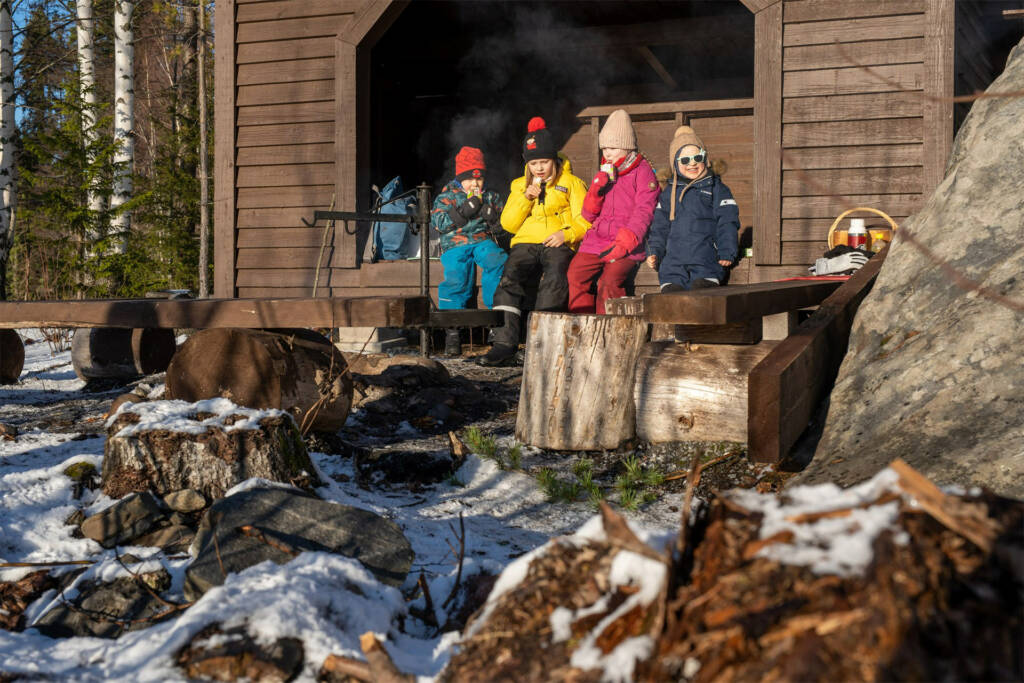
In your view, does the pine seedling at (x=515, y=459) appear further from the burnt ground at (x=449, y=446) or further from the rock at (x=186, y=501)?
the rock at (x=186, y=501)

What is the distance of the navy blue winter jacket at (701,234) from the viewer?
21.7 ft

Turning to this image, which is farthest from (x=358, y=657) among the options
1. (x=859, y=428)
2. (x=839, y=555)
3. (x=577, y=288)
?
(x=577, y=288)

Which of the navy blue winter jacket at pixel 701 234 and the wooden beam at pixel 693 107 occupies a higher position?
the wooden beam at pixel 693 107

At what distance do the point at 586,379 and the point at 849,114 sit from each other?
3944mm

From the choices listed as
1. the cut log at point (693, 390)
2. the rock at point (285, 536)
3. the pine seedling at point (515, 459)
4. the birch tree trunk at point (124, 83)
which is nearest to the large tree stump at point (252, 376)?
the pine seedling at point (515, 459)

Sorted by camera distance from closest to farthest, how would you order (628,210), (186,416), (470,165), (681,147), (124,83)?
(186,416)
(681,147)
(628,210)
(470,165)
(124,83)

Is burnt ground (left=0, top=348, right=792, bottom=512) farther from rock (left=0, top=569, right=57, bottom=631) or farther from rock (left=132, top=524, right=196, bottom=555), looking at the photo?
rock (left=0, top=569, right=57, bottom=631)

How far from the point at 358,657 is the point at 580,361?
107 inches

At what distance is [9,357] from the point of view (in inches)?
258

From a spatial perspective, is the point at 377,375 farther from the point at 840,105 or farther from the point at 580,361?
the point at 840,105

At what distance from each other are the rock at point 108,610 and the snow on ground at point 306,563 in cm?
5

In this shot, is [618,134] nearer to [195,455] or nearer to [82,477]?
[195,455]

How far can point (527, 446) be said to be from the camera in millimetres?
4707

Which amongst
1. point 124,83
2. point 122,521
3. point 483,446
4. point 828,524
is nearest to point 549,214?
point 483,446
